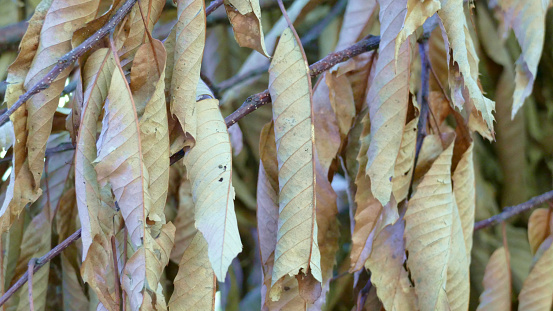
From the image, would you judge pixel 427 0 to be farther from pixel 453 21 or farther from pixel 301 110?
pixel 301 110

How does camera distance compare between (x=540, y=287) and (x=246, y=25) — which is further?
Result: (x=540, y=287)

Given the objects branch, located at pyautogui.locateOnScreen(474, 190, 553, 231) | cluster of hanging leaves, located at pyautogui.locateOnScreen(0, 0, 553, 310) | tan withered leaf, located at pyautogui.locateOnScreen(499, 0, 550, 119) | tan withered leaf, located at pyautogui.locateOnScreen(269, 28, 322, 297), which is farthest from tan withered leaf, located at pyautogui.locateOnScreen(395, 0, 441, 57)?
branch, located at pyautogui.locateOnScreen(474, 190, 553, 231)

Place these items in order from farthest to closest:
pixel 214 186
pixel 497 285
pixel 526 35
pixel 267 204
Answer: pixel 497 285, pixel 526 35, pixel 267 204, pixel 214 186

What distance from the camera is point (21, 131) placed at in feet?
1.79

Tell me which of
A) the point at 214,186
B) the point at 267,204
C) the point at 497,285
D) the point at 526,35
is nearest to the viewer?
the point at 214,186

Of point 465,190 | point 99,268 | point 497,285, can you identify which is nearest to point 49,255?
point 99,268

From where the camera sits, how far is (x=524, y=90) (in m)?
0.67

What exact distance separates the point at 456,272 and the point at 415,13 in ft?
1.09

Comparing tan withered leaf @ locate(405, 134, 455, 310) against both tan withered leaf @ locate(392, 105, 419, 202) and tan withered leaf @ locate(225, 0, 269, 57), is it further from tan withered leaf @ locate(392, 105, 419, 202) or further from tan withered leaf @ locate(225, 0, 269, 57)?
tan withered leaf @ locate(225, 0, 269, 57)

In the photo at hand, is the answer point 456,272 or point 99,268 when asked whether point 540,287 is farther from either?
point 99,268

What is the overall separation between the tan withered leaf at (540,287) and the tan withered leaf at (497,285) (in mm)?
34

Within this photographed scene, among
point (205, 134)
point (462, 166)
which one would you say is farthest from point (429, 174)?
point (205, 134)

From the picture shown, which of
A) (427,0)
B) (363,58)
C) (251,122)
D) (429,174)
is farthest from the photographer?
(251,122)

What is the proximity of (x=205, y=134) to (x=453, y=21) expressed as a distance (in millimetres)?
294
